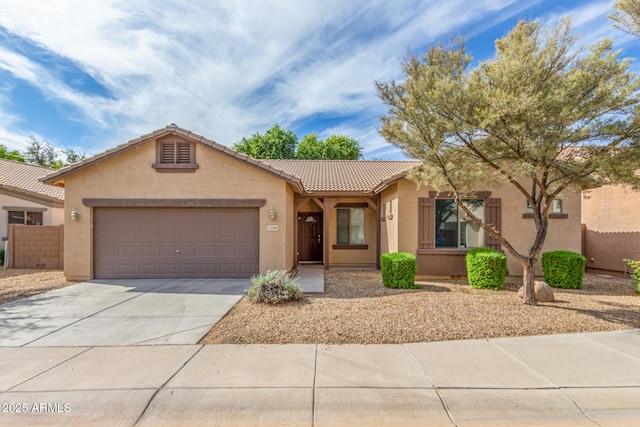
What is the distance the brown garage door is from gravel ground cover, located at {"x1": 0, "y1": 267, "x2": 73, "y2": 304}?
4.18 ft

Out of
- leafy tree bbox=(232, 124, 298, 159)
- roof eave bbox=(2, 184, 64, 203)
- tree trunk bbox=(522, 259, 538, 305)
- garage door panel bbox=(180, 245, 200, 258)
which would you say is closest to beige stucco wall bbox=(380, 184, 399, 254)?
tree trunk bbox=(522, 259, 538, 305)

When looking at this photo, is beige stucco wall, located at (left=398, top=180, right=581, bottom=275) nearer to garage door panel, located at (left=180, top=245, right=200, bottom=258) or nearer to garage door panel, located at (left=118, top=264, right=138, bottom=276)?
garage door panel, located at (left=180, top=245, right=200, bottom=258)

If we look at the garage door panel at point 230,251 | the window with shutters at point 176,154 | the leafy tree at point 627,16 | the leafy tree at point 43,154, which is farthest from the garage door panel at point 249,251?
the leafy tree at point 43,154

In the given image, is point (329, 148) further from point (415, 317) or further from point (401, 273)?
point (415, 317)

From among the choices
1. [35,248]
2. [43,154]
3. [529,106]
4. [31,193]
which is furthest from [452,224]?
[43,154]

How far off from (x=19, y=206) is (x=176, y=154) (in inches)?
388

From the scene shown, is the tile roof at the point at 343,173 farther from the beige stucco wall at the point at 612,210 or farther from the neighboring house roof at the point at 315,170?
the beige stucco wall at the point at 612,210

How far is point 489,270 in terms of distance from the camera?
28.5 ft

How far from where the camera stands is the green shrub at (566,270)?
29.2 feet

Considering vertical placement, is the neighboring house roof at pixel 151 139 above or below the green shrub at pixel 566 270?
above

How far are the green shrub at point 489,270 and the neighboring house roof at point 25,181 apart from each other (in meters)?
16.9

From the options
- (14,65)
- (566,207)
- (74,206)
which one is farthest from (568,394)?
(14,65)

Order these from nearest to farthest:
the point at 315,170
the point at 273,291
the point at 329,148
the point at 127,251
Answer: the point at 273,291 → the point at 127,251 → the point at 315,170 → the point at 329,148

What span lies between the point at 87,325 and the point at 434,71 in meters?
8.47
